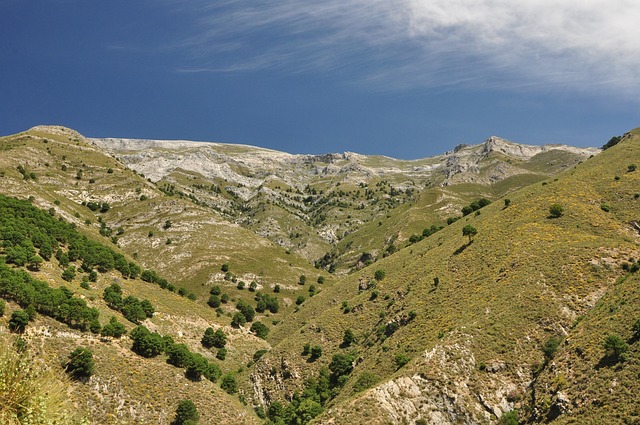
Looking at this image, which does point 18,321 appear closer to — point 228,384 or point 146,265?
point 228,384

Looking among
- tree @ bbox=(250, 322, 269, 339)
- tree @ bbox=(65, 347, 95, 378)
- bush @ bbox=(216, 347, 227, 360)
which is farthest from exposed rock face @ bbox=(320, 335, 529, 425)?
tree @ bbox=(250, 322, 269, 339)

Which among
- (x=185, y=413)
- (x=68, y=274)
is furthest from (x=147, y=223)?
(x=185, y=413)

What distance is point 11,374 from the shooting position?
11.9 m

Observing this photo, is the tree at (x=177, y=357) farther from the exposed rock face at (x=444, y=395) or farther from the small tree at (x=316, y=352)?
the exposed rock face at (x=444, y=395)

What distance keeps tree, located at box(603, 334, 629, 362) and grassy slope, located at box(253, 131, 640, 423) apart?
9874mm

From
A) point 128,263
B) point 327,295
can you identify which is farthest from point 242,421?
point 128,263

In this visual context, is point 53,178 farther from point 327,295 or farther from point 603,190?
point 603,190

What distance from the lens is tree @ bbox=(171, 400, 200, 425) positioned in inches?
2266

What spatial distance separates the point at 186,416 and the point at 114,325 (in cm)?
2034

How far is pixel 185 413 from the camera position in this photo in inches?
2276

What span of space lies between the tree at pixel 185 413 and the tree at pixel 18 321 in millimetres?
23865

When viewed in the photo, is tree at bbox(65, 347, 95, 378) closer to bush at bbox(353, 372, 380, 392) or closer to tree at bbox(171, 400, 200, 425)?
tree at bbox(171, 400, 200, 425)

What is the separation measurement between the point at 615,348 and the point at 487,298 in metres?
21.0

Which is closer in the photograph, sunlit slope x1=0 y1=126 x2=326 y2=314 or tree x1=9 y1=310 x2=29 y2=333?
tree x1=9 y1=310 x2=29 y2=333
